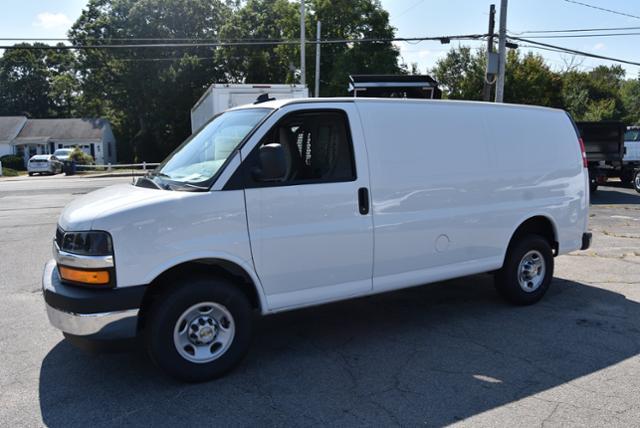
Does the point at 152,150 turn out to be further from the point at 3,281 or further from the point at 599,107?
the point at 3,281

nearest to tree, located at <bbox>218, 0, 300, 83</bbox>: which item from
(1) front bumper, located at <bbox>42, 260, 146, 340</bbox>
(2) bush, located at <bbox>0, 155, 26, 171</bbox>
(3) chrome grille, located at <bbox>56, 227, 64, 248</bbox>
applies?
(2) bush, located at <bbox>0, 155, 26, 171</bbox>

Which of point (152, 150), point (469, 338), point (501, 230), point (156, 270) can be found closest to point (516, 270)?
point (501, 230)

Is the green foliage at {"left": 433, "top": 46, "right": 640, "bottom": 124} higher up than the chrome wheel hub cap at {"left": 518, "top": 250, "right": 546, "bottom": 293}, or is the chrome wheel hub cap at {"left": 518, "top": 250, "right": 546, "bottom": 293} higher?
the green foliage at {"left": 433, "top": 46, "right": 640, "bottom": 124}

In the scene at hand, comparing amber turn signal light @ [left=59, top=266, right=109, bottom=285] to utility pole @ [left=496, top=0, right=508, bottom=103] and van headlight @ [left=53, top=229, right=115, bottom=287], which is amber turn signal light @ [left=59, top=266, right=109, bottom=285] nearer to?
van headlight @ [left=53, top=229, right=115, bottom=287]

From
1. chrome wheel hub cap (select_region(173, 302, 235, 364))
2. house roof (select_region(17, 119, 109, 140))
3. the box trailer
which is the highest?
house roof (select_region(17, 119, 109, 140))

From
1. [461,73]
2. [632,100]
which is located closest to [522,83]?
[461,73]

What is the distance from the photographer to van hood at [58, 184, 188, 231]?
368 cm

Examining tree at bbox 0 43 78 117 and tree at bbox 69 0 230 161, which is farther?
tree at bbox 0 43 78 117

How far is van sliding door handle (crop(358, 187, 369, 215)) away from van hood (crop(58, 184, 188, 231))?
1.44 m

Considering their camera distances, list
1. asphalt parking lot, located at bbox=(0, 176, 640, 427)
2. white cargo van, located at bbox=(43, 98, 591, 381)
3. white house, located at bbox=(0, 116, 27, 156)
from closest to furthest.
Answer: asphalt parking lot, located at bbox=(0, 176, 640, 427) < white cargo van, located at bbox=(43, 98, 591, 381) < white house, located at bbox=(0, 116, 27, 156)

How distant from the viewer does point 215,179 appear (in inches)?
155

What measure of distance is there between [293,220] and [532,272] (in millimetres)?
3115

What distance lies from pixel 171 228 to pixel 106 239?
43 centimetres

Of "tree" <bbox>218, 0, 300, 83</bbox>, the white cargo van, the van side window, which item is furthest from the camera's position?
"tree" <bbox>218, 0, 300, 83</bbox>
